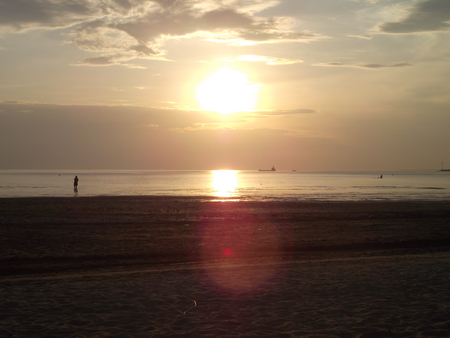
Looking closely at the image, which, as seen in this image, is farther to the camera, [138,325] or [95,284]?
[95,284]

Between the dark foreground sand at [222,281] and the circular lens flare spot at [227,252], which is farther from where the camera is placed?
the circular lens flare spot at [227,252]

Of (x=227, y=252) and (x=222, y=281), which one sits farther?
(x=227, y=252)

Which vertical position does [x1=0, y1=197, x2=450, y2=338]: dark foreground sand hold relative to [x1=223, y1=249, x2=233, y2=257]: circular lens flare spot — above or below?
above

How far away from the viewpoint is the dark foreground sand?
7.46 m

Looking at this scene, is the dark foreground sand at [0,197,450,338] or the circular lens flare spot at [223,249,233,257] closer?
the dark foreground sand at [0,197,450,338]

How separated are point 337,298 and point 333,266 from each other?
3.68m

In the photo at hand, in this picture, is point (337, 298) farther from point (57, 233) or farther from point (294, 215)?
point (294, 215)

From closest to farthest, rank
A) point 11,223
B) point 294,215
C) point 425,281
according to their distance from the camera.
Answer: point 425,281 → point 11,223 → point 294,215

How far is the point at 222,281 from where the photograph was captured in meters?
10.9

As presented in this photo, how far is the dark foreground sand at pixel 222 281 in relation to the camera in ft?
24.5

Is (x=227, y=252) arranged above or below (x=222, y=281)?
below

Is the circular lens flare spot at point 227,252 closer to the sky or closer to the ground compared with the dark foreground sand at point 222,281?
closer to the ground

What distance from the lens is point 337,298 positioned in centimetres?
916

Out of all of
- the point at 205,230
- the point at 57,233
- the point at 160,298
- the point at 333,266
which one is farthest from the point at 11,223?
the point at 333,266
